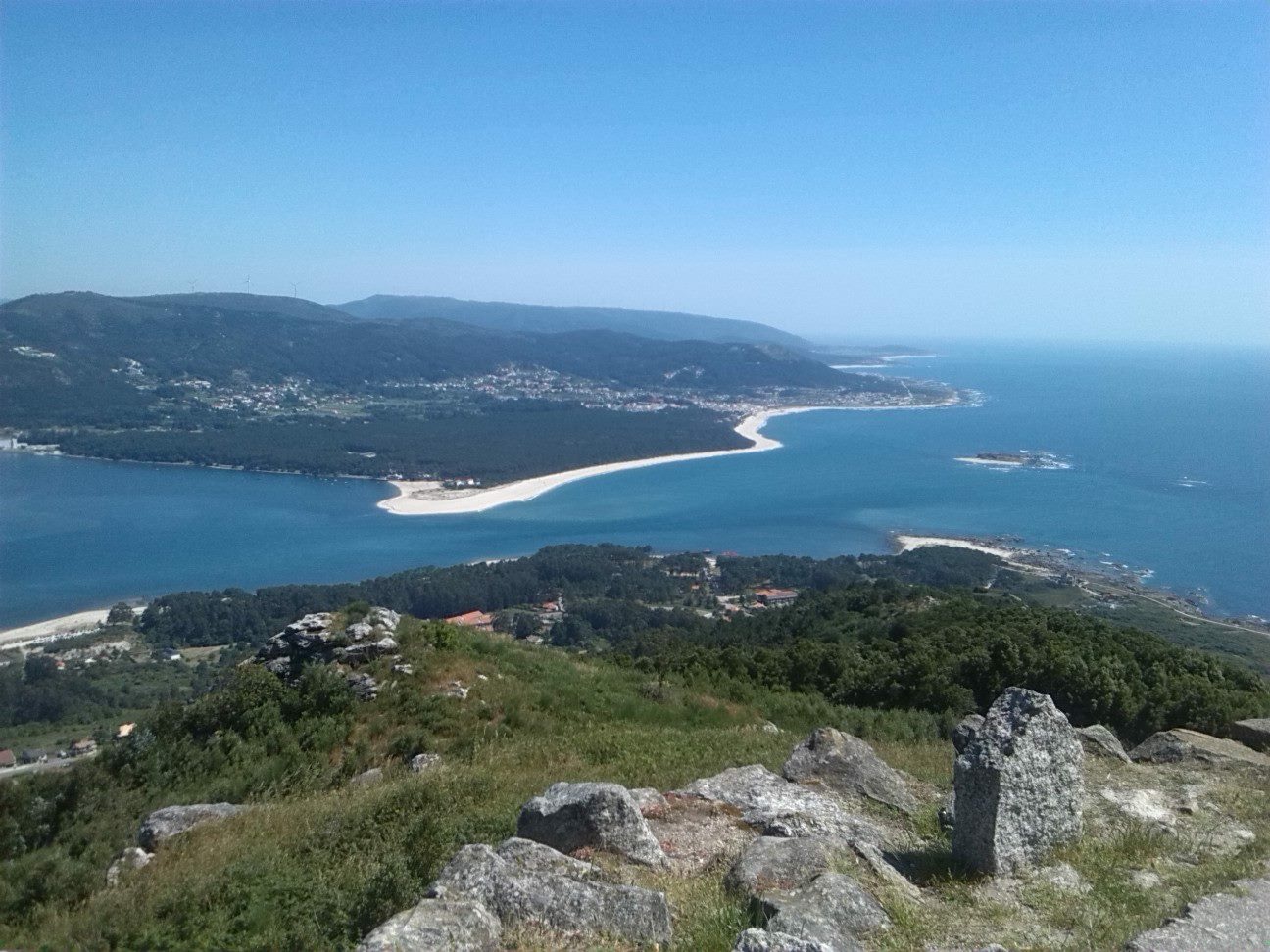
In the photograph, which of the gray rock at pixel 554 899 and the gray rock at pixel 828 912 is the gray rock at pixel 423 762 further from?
the gray rock at pixel 828 912

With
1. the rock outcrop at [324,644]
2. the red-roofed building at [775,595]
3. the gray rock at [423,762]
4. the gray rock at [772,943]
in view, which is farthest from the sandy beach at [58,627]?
the gray rock at [772,943]

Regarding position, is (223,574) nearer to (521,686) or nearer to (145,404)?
(521,686)

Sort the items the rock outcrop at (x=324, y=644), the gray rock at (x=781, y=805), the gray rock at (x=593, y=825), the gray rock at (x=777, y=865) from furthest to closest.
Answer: the rock outcrop at (x=324, y=644) → the gray rock at (x=781, y=805) → the gray rock at (x=593, y=825) → the gray rock at (x=777, y=865)

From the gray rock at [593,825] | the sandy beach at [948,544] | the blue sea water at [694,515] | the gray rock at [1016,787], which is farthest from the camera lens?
the sandy beach at [948,544]

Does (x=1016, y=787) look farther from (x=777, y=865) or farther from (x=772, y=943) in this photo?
(x=772, y=943)

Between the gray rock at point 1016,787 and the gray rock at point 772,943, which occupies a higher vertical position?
the gray rock at point 772,943

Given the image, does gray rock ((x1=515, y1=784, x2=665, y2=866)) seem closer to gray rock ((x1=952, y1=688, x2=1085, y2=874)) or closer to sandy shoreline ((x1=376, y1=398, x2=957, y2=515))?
gray rock ((x1=952, y1=688, x2=1085, y2=874))

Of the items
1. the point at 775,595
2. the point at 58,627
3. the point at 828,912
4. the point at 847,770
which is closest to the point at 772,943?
the point at 828,912


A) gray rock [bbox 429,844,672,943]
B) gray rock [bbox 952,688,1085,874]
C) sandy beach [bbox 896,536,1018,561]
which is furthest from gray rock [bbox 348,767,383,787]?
sandy beach [bbox 896,536,1018,561]
